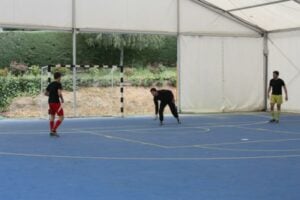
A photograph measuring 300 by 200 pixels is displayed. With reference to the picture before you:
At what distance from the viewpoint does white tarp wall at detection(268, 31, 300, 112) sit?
23.3 metres

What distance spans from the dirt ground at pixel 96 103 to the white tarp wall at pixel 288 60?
5749 millimetres

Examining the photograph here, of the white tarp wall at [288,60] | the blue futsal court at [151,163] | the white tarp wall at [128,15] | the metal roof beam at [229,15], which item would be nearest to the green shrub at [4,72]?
the white tarp wall at [128,15]

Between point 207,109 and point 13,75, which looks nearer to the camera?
point 207,109

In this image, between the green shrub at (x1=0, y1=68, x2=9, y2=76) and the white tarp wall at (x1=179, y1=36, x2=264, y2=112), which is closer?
the white tarp wall at (x1=179, y1=36, x2=264, y2=112)

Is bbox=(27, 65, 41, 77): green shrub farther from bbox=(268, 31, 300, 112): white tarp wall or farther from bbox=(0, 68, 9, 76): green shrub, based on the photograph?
bbox=(268, 31, 300, 112): white tarp wall

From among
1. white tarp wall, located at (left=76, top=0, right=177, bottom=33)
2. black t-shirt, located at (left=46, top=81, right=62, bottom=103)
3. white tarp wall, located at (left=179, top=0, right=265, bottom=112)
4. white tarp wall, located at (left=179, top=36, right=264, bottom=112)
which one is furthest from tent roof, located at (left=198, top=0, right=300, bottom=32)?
black t-shirt, located at (left=46, top=81, right=62, bottom=103)

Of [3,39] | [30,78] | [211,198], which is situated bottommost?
[211,198]

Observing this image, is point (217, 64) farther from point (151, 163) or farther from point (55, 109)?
point (151, 163)

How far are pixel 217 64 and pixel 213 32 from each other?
133 cm

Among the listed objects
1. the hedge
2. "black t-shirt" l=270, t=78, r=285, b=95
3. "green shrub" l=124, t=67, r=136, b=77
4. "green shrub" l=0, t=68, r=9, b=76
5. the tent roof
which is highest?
the tent roof

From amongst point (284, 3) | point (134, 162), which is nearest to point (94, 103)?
point (284, 3)

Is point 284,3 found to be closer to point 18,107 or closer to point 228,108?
point 228,108

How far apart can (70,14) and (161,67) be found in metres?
11.5

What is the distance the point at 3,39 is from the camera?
28359 millimetres
